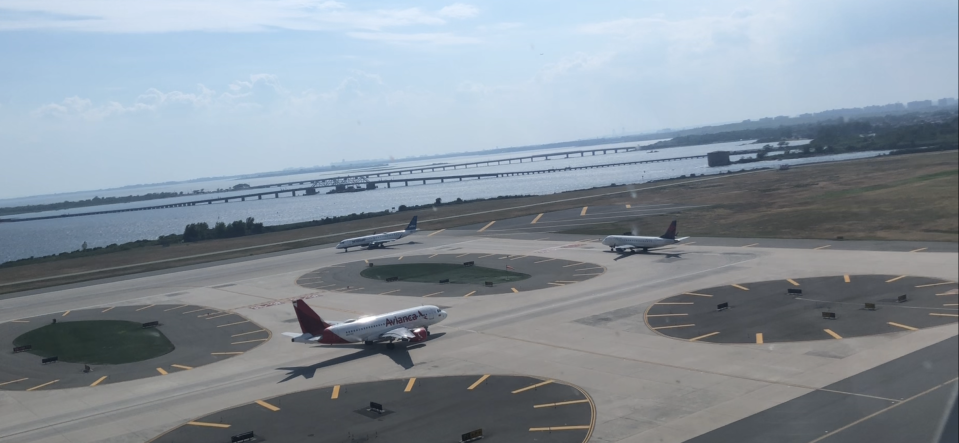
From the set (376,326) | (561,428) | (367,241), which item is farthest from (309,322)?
(367,241)

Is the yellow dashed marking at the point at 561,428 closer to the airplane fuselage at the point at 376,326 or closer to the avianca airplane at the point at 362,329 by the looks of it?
the avianca airplane at the point at 362,329

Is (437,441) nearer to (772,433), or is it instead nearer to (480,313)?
(772,433)

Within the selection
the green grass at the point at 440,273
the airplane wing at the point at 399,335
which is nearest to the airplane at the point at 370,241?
the green grass at the point at 440,273

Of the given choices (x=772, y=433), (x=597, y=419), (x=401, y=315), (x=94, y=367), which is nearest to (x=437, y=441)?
(x=597, y=419)

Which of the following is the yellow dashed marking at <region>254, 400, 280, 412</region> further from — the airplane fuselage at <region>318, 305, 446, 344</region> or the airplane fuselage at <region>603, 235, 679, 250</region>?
the airplane fuselage at <region>603, 235, 679, 250</region>

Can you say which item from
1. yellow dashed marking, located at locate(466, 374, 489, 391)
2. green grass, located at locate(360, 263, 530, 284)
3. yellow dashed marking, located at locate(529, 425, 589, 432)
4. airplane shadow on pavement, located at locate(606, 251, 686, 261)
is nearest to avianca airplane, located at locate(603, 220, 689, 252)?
airplane shadow on pavement, located at locate(606, 251, 686, 261)

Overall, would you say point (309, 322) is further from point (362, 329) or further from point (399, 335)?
point (399, 335)
